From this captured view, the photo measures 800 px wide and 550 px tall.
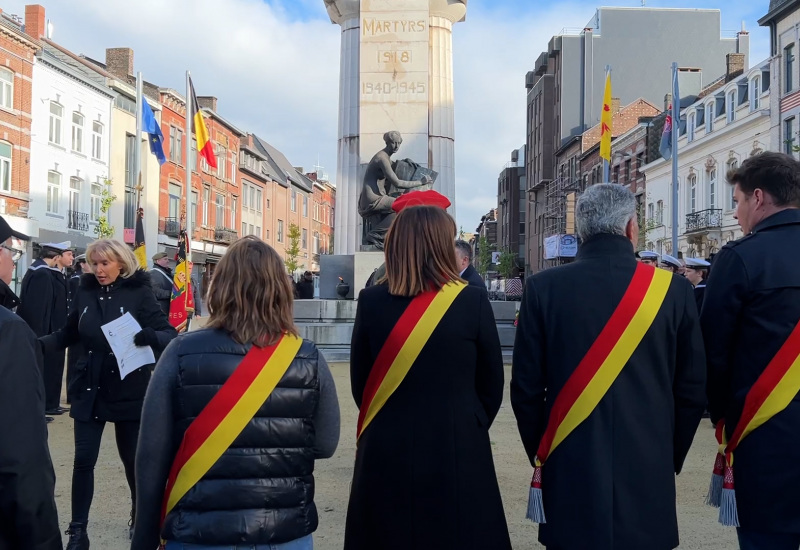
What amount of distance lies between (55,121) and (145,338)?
35297 mm

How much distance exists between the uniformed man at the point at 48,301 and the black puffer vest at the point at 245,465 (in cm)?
764

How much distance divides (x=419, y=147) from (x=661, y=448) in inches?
640

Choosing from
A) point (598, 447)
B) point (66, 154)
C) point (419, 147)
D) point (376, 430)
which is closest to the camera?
point (598, 447)

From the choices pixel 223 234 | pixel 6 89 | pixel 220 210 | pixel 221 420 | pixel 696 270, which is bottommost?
pixel 221 420

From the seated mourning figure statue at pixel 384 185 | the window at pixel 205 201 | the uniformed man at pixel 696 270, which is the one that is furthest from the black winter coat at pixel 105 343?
the window at pixel 205 201

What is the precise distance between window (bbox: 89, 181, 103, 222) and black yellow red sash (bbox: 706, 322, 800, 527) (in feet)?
130

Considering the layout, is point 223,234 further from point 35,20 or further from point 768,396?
point 768,396

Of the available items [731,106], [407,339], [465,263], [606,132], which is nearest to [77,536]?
[407,339]

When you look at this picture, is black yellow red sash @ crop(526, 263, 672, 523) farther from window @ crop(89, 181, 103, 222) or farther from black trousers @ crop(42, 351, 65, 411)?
window @ crop(89, 181, 103, 222)

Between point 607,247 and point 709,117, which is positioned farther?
point 709,117

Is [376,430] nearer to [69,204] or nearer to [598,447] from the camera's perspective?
[598,447]

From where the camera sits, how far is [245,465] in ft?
9.25

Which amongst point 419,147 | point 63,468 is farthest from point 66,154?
point 63,468

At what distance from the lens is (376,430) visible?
11.1 feet
